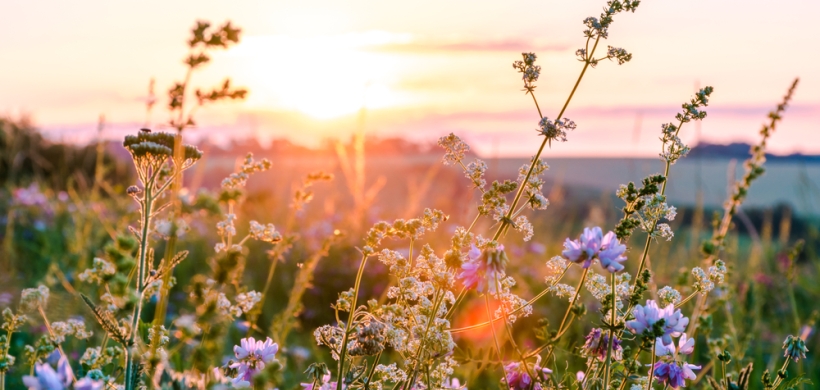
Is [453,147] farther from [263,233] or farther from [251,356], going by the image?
[251,356]

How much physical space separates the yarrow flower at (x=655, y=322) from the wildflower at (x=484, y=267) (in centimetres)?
33

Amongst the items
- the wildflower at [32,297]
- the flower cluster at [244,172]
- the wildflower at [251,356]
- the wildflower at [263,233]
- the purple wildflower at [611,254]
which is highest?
the flower cluster at [244,172]

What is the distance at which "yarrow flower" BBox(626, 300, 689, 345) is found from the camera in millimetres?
1518

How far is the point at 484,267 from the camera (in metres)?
1.46

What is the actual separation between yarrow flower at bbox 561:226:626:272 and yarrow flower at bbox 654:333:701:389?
0.37 metres

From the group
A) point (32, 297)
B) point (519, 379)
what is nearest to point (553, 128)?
point (519, 379)

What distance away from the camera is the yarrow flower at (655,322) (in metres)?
1.52

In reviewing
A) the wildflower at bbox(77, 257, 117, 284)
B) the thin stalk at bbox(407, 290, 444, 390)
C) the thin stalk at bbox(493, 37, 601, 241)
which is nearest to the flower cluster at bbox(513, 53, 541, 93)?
the thin stalk at bbox(493, 37, 601, 241)

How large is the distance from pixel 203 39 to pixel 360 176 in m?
4.32

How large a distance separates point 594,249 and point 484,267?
251mm

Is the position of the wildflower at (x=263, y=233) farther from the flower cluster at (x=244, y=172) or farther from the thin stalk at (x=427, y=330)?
the thin stalk at (x=427, y=330)

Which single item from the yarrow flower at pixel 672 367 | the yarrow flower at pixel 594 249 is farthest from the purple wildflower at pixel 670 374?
the yarrow flower at pixel 594 249

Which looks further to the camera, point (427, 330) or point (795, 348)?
point (795, 348)

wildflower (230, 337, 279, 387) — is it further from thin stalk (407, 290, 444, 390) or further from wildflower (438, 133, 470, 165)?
wildflower (438, 133, 470, 165)
